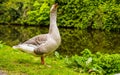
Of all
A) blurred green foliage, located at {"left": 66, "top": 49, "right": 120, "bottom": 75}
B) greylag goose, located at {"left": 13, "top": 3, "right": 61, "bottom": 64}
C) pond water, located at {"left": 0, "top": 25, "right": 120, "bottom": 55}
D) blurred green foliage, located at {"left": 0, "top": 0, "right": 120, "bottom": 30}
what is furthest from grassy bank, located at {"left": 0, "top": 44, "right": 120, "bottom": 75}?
blurred green foliage, located at {"left": 0, "top": 0, "right": 120, "bottom": 30}

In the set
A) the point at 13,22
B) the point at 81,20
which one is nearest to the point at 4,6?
the point at 13,22

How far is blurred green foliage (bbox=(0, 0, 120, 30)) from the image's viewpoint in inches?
2095

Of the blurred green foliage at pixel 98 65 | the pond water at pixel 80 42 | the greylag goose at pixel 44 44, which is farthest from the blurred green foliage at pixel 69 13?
the greylag goose at pixel 44 44

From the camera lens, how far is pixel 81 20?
5666 cm

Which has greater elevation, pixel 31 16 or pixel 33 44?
pixel 33 44

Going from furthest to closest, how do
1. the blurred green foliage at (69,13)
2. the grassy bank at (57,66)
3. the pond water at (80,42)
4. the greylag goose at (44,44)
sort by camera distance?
the blurred green foliage at (69,13) → the pond water at (80,42) → the greylag goose at (44,44) → the grassy bank at (57,66)

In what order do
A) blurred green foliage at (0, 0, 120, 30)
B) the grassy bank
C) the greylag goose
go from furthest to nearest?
blurred green foliage at (0, 0, 120, 30) → the greylag goose → the grassy bank

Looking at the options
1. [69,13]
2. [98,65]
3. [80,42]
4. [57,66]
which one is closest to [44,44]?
[57,66]

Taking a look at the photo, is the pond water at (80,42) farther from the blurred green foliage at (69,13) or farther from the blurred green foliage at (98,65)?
the blurred green foliage at (69,13)

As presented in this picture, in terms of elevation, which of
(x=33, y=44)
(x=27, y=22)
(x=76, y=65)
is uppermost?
(x=33, y=44)

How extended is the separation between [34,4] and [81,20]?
8.85 m

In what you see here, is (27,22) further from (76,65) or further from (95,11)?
(76,65)

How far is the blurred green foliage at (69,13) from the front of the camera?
5322 cm

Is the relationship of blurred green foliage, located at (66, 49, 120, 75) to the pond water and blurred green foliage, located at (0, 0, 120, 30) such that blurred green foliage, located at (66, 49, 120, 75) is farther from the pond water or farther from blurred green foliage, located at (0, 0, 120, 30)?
blurred green foliage, located at (0, 0, 120, 30)
